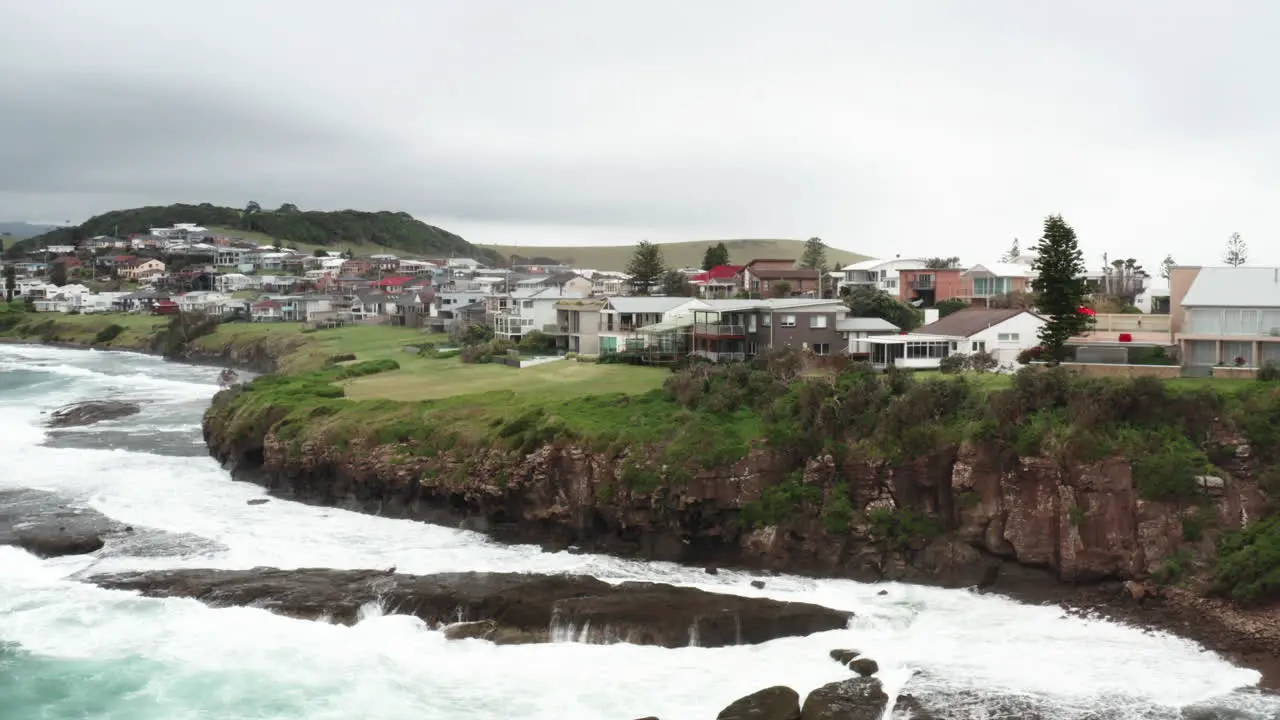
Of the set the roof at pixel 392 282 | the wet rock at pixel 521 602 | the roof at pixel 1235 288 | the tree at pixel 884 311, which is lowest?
the wet rock at pixel 521 602

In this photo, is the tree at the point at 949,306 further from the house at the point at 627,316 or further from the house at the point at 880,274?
the house at the point at 627,316

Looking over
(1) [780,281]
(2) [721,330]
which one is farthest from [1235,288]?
(1) [780,281]

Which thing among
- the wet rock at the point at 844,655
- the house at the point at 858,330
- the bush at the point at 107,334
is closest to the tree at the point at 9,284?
the bush at the point at 107,334

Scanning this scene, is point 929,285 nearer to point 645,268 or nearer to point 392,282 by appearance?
point 645,268

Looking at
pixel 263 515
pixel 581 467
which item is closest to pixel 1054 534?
pixel 581 467

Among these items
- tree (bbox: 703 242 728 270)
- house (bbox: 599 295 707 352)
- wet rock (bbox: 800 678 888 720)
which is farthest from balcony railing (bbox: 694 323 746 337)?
tree (bbox: 703 242 728 270)

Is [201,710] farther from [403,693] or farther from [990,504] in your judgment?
Answer: [990,504]

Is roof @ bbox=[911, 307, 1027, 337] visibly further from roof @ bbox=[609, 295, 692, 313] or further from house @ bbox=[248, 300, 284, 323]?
house @ bbox=[248, 300, 284, 323]
